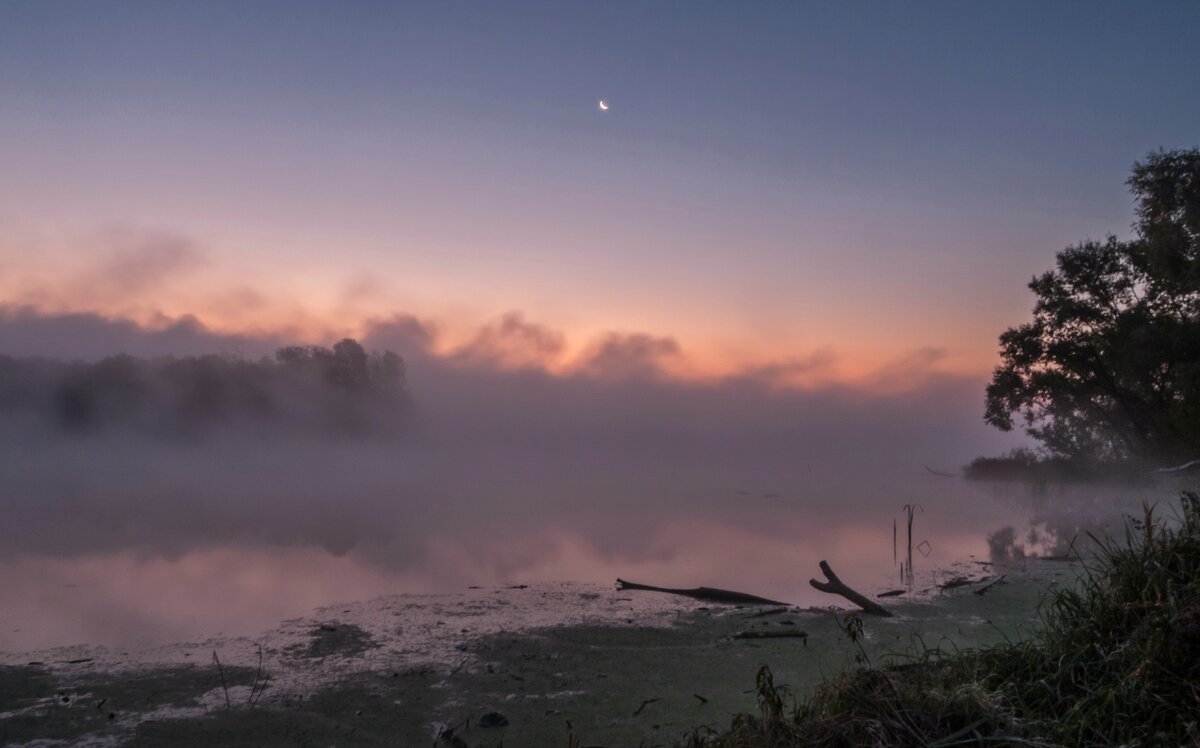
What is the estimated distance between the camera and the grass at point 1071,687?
117 inches

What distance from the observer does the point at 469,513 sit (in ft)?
80.9

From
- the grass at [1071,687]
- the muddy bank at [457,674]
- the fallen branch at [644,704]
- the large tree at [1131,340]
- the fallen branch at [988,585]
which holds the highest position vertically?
the large tree at [1131,340]

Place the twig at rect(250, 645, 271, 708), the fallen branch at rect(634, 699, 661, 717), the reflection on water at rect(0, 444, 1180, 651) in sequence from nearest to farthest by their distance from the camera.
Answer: the fallen branch at rect(634, 699, 661, 717)
the twig at rect(250, 645, 271, 708)
the reflection on water at rect(0, 444, 1180, 651)

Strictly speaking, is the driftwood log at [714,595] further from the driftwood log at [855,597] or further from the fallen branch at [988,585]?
the fallen branch at [988,585]

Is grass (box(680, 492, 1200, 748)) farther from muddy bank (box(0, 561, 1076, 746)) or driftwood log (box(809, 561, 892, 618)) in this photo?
driftwood log (box(809, 561, 892, 618))

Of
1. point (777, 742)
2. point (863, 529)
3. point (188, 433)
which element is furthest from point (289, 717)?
point (188, 433)

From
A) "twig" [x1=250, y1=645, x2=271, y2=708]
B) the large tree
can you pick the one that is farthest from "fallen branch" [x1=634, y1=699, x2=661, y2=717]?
the large tree

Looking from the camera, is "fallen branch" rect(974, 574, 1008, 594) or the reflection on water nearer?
the reflection on water

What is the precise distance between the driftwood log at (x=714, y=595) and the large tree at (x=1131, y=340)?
15443mm

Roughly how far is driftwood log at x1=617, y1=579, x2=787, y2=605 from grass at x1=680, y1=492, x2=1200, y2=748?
691 centimetres

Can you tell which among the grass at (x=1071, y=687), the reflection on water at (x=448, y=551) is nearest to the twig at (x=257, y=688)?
the reflection on water at (x=448, y=551)

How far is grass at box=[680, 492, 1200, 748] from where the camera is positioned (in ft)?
9.72

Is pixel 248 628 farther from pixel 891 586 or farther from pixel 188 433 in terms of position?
pixel 188 433

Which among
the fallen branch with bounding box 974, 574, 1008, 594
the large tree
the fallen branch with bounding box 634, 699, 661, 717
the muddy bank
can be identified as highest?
the large tree
